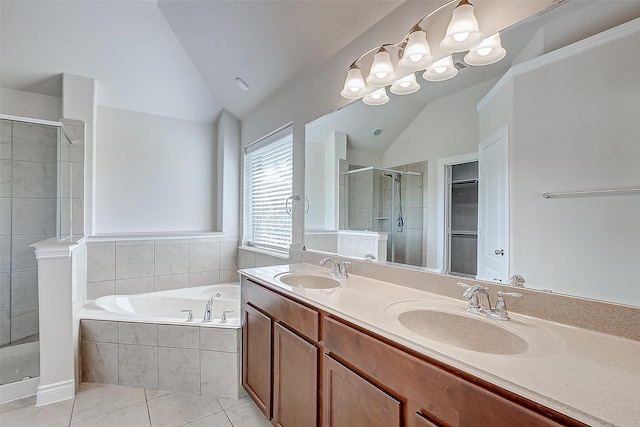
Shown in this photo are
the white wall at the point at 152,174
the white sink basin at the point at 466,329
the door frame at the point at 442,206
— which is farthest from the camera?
the white wall at the point at 152,174

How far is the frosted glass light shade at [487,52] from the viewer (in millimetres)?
1272

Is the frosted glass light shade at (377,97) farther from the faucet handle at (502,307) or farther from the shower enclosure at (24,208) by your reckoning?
the shower enclosure at (24,208)

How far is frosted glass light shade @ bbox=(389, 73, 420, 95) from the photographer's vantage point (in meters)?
1.65

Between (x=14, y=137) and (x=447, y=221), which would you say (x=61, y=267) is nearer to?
(x=14, y=137)

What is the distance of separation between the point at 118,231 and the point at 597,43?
393 cm

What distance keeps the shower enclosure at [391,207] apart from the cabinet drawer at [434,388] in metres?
0.65

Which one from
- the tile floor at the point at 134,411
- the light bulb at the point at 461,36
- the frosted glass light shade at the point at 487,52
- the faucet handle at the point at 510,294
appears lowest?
the tile floor at the point at 134,411

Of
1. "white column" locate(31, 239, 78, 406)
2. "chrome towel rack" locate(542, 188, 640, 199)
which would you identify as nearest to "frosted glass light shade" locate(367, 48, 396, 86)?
"chrome towel rack" locate(542, 188, 640, 199)

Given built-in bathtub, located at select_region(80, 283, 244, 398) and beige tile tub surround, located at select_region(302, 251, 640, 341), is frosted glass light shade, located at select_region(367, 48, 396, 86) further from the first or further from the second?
built-in bathtub, located at select_region(80, 283, 244, 398)

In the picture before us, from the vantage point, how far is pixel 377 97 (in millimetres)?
1875

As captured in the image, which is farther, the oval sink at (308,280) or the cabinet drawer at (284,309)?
the oval sink at (308,280)

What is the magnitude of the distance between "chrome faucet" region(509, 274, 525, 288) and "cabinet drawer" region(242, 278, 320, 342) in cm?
81

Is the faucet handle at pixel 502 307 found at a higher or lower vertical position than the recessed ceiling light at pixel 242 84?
lower

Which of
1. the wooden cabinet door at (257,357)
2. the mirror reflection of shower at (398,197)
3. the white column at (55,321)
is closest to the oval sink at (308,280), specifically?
the wooden cabinet door at (257,357)
